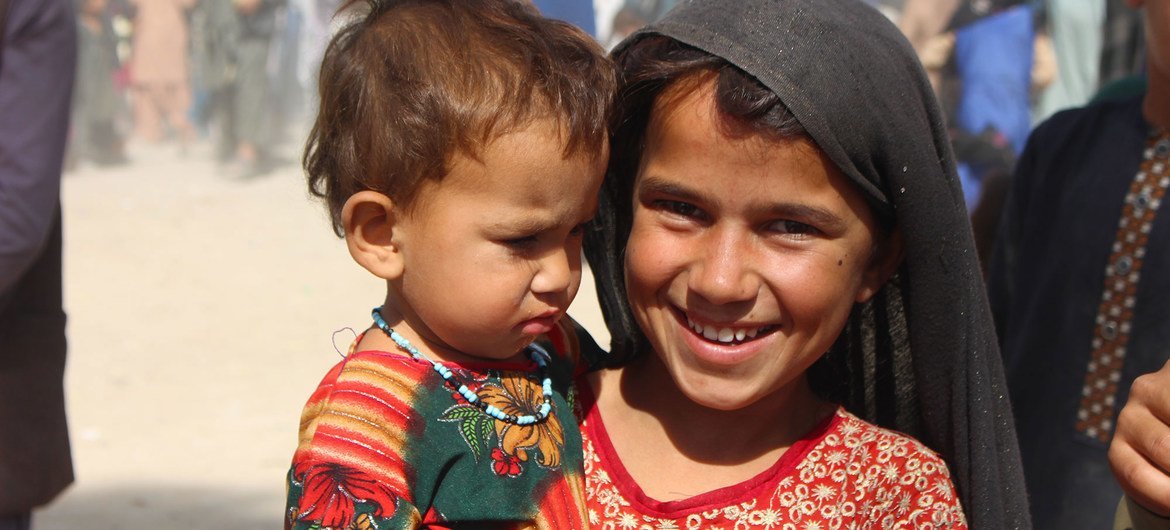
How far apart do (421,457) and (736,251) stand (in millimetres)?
608

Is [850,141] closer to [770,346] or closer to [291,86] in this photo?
[770,346]

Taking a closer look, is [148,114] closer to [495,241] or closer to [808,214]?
[495,241]

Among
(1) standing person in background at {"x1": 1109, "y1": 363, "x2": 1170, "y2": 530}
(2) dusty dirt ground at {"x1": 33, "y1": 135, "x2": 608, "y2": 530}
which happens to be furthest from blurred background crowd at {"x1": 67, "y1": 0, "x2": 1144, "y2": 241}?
(1) standing person in background at {"x1": 1109, "y1": 363, "x2": 1170, "y2": 530}

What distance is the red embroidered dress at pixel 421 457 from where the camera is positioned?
6.39 ft

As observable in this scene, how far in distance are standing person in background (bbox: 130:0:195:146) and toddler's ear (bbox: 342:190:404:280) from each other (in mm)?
18336

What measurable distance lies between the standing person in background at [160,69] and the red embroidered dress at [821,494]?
18505 millimetres

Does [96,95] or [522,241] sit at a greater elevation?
[522,241]

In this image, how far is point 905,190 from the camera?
2.17m

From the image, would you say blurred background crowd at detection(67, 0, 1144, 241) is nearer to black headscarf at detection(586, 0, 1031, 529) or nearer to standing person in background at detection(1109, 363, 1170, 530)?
black headscarf at detection(586, 0, 1031, 529)

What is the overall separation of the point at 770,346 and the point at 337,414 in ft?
2.38

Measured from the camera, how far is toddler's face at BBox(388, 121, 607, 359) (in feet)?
6.93

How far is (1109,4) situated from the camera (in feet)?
30.9

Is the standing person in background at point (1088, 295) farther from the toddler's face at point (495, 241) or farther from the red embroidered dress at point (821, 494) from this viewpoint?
the toddler's face at point (495, 241)

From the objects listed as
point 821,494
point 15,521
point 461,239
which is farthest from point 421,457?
point 15,521
